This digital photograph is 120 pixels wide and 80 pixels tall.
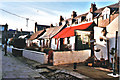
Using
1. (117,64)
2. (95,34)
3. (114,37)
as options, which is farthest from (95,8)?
(117,64)

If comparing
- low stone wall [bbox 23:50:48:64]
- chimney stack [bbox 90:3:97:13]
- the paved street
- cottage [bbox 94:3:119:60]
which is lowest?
the paved street

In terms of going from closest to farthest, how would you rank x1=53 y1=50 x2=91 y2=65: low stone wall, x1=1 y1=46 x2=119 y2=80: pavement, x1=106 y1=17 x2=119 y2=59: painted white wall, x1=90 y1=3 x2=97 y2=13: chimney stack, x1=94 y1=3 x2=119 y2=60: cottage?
1. x1=1 y1=46 x2=119 y2=80: pavement
2. x1=106 y1=17 x2=119 y2=59: painted white wall
3. x1=94 y1=3 x2=119 y2=60: cottage
4. x1=53 y1=50 x2=91 y2=65: low stone wall
5. x1=90 y1=3 x2=97 y2=13: chimney stack

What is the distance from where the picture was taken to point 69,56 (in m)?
12.2

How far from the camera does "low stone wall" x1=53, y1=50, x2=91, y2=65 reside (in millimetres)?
11612

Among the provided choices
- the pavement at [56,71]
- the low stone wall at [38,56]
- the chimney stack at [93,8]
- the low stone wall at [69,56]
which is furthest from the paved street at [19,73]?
the chimney stack at [93,8]

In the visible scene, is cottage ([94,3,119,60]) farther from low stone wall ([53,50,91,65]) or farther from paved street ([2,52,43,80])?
paved street ([2,52,43,80])

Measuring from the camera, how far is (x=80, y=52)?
12.9m

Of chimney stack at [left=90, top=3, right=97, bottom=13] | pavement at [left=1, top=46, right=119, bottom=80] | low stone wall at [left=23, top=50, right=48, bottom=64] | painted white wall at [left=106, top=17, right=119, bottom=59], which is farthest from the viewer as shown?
chimney stack at [left=90, top=3, right=97, bottom=13]

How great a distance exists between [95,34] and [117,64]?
409cm

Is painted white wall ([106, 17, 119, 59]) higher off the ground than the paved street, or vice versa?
painted white wall ([106, 17, 119, 59])

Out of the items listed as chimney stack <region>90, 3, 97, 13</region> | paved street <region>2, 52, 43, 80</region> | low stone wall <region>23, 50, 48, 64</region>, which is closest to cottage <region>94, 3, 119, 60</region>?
low stone wall <region>23, 50, 48, 64</region>

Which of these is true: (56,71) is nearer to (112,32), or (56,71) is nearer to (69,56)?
(69,56)

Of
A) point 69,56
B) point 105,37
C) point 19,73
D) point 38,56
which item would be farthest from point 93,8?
point 19,73

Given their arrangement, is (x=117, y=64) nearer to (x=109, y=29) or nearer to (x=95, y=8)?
(x=109, y=29)
